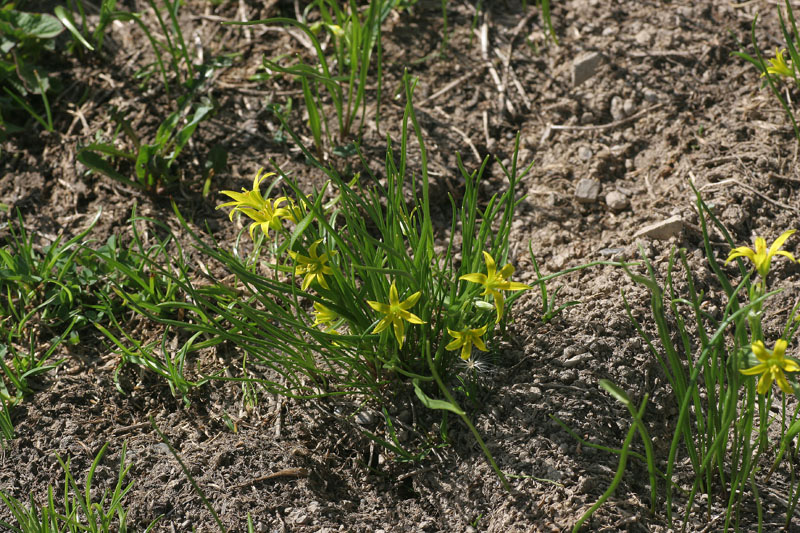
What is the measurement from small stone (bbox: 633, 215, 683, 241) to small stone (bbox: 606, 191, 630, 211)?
7.5 inches

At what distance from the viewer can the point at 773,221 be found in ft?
7.84

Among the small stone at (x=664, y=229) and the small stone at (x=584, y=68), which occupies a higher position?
the small stone at (x=584, y=68)

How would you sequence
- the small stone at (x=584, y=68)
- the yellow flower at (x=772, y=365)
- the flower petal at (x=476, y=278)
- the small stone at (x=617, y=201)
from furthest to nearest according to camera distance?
the small stone at (x=584, y=68), the small stone at (x=617, y=201), the flower petal at (x=476, y=278), the yellow flower at (x=772, y=365)

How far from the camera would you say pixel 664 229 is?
2.37 meters

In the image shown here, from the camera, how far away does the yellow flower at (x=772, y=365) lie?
4.58ft

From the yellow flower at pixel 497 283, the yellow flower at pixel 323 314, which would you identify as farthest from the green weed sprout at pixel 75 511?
the yellow flower at pixel 497 283

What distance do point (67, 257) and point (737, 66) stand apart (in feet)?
8.54

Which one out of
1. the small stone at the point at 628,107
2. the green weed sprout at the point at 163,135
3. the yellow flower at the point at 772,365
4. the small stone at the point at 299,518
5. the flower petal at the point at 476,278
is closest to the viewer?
the yellow flower at the point at 772,365

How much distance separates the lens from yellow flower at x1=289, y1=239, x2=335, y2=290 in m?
1.80

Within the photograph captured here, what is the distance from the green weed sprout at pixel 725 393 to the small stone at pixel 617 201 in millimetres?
529

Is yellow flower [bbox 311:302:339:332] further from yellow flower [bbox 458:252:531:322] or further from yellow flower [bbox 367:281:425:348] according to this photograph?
yellow flower [bbox 458:252:531:322]

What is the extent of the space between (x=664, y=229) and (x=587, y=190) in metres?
0.36

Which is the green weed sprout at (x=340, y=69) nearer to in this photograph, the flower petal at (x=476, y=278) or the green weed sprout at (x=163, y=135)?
the green weed sprout at (x=163, y=135)

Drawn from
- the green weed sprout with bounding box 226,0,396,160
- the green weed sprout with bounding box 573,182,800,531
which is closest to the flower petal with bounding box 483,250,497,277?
the green weed sprout with bounding box 573,182,800,531
